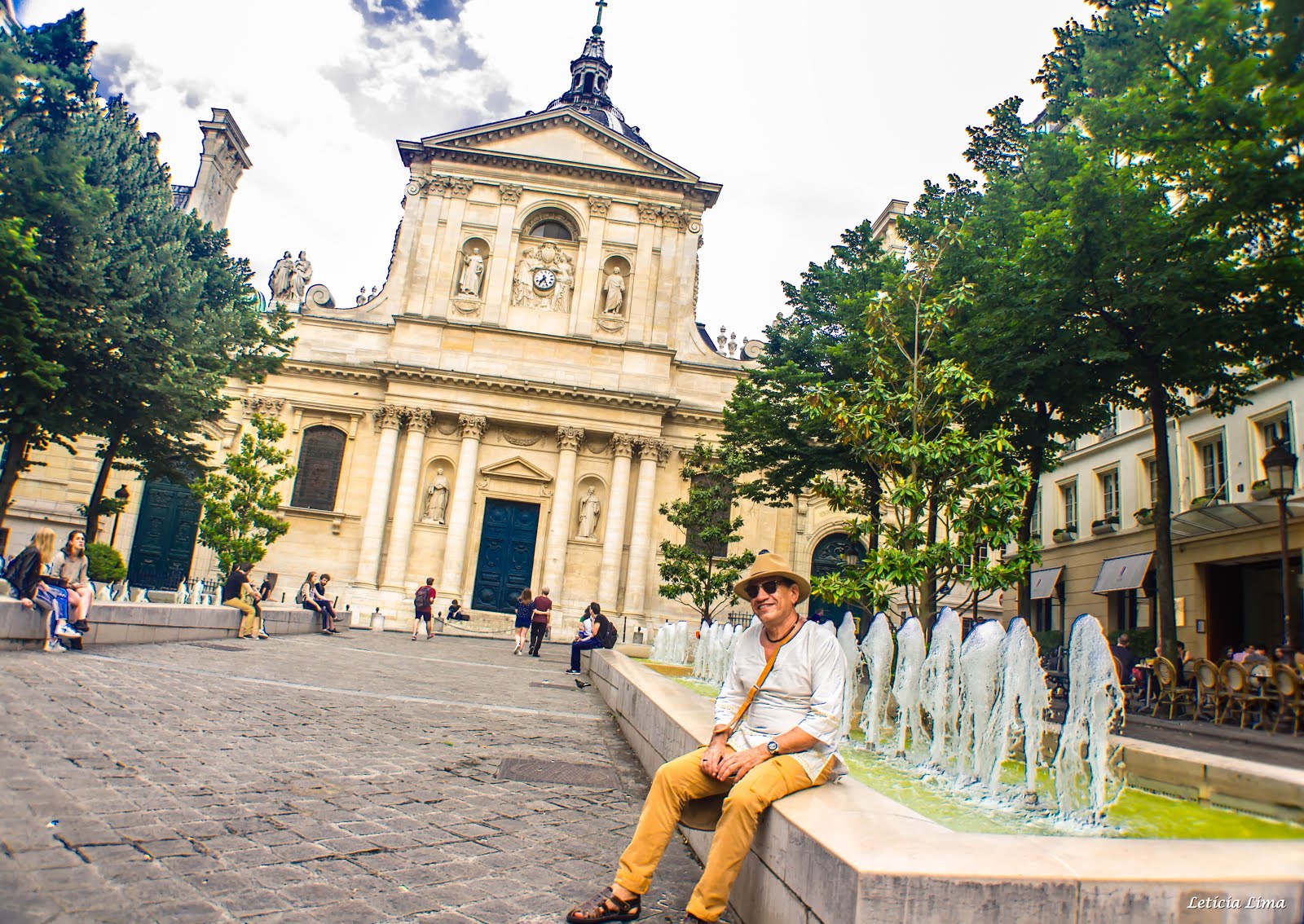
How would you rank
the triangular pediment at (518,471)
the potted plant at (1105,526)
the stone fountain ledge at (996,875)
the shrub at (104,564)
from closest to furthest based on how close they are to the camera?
1. the stone fountain ledge at (996,875)
2. the shrub at (104,564)
3. the potted plant at (1105,526)
4. the triangular pediment at (518,471)

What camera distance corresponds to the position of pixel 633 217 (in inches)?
1345

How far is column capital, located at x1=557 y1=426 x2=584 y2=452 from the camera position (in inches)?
1233

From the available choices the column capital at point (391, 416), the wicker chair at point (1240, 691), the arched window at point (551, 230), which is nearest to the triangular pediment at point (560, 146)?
the arched window at point (551, 230)

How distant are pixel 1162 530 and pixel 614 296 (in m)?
22.2

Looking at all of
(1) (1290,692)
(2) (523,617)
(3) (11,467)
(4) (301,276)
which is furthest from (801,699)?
(4) (301,276)

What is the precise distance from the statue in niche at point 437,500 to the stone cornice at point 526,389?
3.52m

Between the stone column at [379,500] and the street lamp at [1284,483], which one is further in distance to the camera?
the stone column at [379,500]

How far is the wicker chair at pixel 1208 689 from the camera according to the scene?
44.7ft

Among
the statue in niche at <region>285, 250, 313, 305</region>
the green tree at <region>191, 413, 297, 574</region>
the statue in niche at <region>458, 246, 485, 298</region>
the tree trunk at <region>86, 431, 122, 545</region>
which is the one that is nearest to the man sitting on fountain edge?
the tree trunk at <region>86, 431, 122, 545</region>

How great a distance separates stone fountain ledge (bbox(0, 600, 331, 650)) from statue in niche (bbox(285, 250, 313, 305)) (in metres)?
19.0

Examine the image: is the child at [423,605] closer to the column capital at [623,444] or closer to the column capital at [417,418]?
the column capital at [417,418]

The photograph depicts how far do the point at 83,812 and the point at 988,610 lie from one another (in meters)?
34.0

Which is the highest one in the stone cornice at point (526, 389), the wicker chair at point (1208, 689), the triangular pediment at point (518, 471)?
the stone cornice at point (526, 389)

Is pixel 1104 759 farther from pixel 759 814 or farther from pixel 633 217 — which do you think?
pixel 633 217
